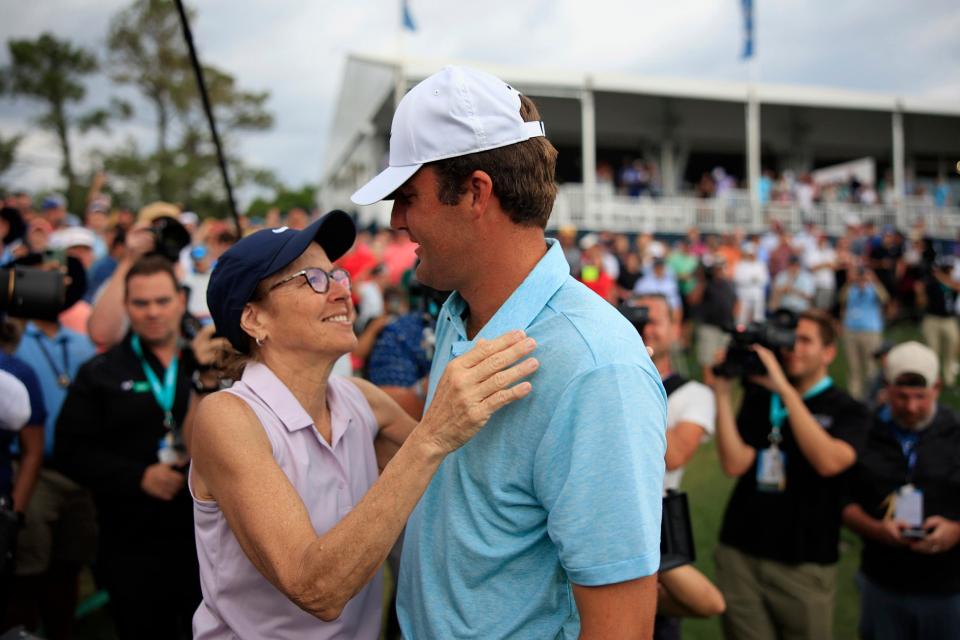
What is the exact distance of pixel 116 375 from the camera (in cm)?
321

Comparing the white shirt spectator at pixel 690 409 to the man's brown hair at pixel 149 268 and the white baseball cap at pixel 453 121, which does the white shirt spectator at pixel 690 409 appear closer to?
the white baseball cap at pixel 453 121

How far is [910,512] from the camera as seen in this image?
3.37 meters

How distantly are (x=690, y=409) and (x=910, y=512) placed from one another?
1158mm

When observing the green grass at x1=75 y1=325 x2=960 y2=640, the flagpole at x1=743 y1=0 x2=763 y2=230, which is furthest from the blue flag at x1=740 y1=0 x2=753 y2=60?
the green grass at x1=75 y1=325 x2=960 y2=640

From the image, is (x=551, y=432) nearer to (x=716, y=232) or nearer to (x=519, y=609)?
(x=519, y=609)

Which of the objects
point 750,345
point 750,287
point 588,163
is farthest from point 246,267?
point 588,163

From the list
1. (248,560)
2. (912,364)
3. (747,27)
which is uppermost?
(747,27)

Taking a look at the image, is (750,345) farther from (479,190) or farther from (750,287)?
(750,287)

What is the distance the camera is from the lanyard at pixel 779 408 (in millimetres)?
3459

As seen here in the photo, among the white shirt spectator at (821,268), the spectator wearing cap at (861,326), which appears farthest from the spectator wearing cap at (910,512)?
the white shirt spectator at (821,268)

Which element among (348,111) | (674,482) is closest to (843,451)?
(674,482)

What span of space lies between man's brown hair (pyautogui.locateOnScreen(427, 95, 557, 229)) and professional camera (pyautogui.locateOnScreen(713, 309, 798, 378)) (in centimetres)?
216

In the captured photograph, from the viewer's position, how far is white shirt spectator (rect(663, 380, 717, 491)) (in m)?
3.24

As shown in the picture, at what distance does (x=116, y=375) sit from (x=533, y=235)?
7.89 ft
